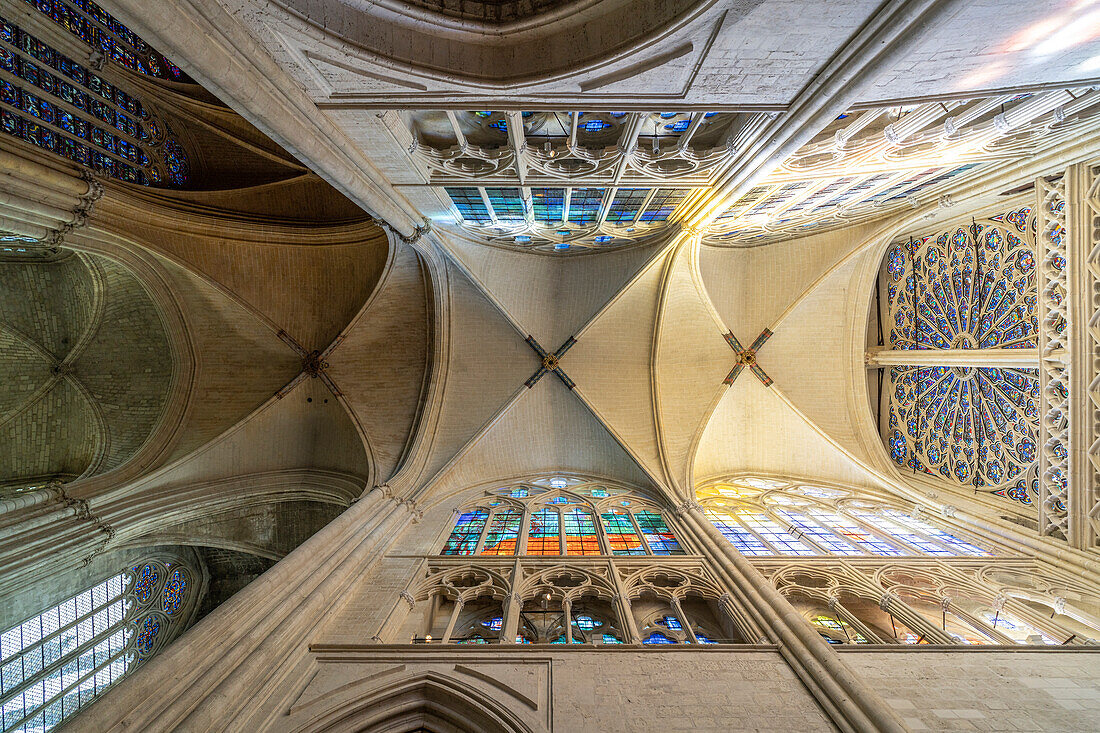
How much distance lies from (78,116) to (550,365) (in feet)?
37.7

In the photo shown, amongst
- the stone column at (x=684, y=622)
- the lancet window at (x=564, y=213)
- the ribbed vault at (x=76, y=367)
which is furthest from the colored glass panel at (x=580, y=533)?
the ribbed vault at (x=76, y=367)

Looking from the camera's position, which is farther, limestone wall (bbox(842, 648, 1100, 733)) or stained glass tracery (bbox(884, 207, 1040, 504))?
stained glass tracery (bbox(884, 207, 1040, 504))

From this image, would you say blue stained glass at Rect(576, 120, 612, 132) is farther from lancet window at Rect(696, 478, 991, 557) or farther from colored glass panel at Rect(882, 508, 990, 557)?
colored glass panel at Rect(882, 508, 990, 557)

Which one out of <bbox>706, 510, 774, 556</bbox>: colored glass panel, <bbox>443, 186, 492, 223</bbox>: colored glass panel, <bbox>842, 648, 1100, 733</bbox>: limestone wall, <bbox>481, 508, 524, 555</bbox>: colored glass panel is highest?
<bbox>443, 186, 492, 223</bbox>: colored glass panel

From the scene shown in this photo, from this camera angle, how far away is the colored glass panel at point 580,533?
8.88 m

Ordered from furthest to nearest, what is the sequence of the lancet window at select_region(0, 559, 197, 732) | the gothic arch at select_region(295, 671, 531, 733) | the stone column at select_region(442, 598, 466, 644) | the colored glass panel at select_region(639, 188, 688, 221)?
1. the colored glass panel at select_region(639, 188, 688, 221)
2. the lancet window at select_region(0, 559, 197, 732)
3. the stone column at select_region(442, 598, 466, 644)
4. the gothic arch at select_region(295, 671, 531, 733)

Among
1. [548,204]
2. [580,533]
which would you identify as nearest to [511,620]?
[580,533]

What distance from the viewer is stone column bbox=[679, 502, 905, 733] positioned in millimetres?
4082

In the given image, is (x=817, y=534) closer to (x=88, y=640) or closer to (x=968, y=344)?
(x=968, y=344)

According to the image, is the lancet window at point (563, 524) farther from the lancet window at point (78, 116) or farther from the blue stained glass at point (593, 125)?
the lancet window at point (78, 116)

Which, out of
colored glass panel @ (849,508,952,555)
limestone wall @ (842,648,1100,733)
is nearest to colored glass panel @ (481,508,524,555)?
limestone wall @ (842,648,1100,733)

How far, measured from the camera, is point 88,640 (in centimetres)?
984

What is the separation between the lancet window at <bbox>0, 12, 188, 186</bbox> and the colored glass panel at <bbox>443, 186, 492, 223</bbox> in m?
6.59

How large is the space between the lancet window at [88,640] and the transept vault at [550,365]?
73 mm
